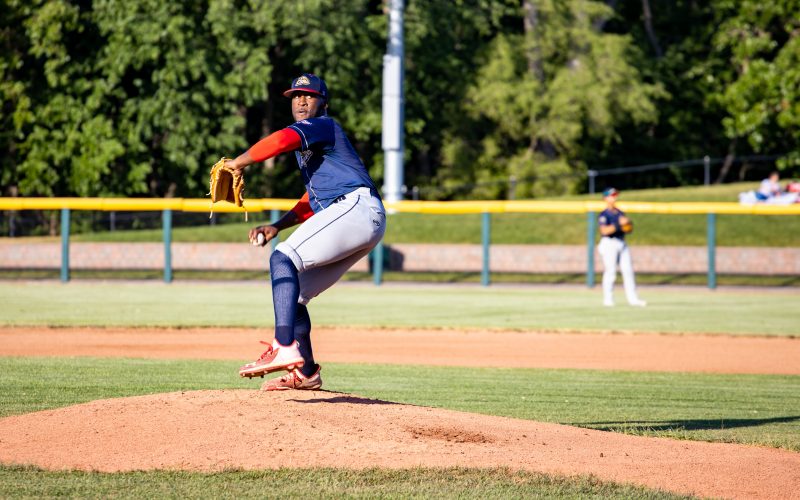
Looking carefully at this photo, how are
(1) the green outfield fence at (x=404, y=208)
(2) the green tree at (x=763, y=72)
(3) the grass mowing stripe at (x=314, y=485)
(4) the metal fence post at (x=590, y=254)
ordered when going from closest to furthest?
(3) the grass mowing stripe at (x=314, y=485)
(1) the green outfield fence at (x=404, y=208)
(4) the metal fence post at (x=590, y=254)
(2) the green tree at (x=763, y=72)

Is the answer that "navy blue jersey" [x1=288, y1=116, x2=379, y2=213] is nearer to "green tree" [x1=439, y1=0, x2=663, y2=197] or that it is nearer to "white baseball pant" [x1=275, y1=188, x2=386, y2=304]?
"white baseball pant" [x1=275, y1=188, x2=386, y2=304]

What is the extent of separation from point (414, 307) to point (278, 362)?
12.0m

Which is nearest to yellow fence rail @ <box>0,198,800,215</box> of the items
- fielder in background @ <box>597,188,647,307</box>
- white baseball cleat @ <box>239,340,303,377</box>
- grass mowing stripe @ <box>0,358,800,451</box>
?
fielder in background @ <box>597,188,647,307</box>

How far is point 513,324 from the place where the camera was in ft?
49.1

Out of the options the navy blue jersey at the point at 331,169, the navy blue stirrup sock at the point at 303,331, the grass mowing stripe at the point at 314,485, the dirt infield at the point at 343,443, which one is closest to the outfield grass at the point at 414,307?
the navy blue stirrup sock at the point at 303,331

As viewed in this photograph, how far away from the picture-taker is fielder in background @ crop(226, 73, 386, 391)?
564 centimetres

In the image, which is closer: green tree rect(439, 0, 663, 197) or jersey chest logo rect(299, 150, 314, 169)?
jersey chest logo rect(299, 150, 314, 169)

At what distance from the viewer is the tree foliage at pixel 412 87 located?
2980 cm

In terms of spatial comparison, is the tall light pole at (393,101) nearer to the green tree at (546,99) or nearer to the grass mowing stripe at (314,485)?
the green tree at (546,99)

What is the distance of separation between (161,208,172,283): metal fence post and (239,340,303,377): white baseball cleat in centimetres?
1700

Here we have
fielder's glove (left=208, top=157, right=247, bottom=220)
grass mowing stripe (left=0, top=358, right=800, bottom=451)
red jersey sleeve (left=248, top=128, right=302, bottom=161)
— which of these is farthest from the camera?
grass mowing stripe (left=0, top=358, right=800, bottom=451)

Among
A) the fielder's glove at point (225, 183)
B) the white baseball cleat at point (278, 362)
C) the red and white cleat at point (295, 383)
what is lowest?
the red and white cleat at point (295, 383)

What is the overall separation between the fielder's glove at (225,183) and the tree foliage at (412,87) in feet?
78.8

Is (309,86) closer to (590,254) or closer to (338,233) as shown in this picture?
(338,233)
